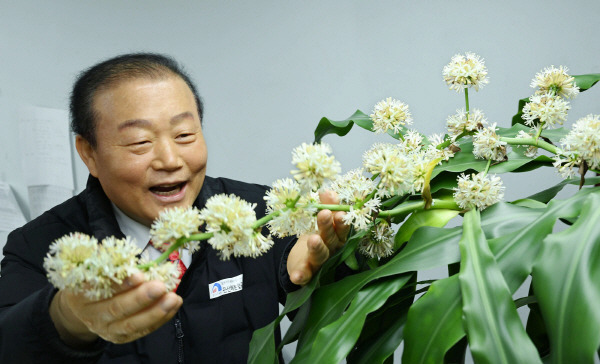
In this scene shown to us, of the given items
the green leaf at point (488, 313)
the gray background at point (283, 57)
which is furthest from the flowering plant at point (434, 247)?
the gray background at point (283, 57)

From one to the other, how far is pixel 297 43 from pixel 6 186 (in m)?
0.91

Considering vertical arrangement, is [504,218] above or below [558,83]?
below

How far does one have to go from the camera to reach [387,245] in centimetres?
59

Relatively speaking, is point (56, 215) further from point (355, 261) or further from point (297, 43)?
point (297, 43)

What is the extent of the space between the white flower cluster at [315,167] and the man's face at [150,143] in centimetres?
46

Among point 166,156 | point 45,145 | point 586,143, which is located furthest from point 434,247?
point 45,145

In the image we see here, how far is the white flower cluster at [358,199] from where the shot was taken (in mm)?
499

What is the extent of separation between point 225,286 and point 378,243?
0.53 meters

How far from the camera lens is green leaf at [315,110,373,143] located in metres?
0.78

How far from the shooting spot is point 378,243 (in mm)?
586

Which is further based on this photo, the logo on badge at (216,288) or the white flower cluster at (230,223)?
the logo on badge at (216,288)

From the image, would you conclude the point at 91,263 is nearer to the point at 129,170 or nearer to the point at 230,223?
the point at 230,223

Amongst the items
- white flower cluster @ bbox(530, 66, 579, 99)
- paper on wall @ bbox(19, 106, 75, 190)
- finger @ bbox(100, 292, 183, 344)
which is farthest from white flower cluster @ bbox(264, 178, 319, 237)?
paper on wall @ bbox(19, 106, 75, 190)

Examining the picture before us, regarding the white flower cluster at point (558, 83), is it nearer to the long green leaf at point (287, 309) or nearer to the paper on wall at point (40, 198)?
the long green leaf at point (287, 309)
